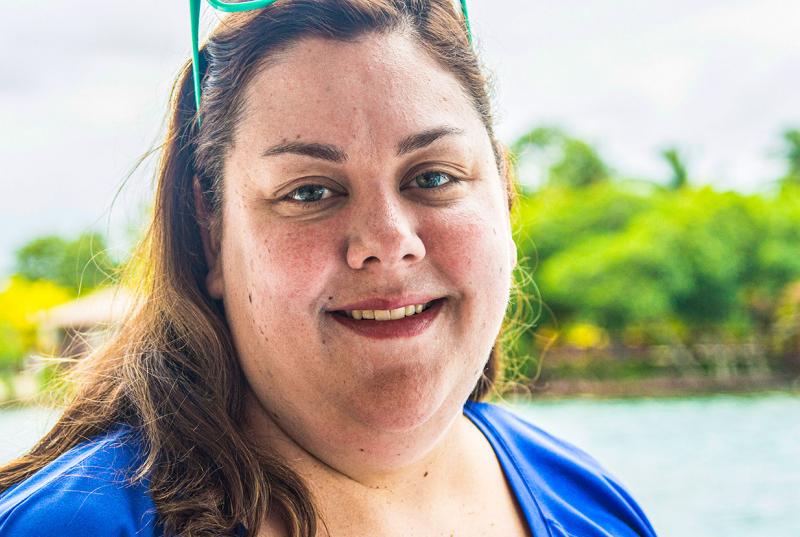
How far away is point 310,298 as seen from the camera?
1067mm

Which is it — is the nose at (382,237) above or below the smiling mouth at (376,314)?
above

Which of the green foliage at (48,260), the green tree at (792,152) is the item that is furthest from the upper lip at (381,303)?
the green foliage at (48,260)

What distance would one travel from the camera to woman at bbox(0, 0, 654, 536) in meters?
1.07

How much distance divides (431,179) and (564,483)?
1.95ft

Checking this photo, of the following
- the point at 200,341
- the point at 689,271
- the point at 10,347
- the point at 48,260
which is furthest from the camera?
the point at 48,260

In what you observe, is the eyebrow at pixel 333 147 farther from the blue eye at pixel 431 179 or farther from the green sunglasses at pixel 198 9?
the green sunglasses at pixel 198 9

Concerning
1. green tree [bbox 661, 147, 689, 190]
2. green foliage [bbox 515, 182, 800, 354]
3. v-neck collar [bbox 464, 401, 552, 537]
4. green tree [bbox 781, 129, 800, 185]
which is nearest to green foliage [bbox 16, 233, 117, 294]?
green foliage [bbox 515, 182, 800, 354]

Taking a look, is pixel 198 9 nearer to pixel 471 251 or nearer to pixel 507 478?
pixel 471 251

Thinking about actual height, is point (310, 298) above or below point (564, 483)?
above

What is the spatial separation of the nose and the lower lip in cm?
7

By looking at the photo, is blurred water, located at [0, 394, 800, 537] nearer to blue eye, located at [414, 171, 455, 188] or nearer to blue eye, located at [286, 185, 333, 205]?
blue eye, located at [286, 185, 333, 205]

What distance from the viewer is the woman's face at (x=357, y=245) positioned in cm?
108

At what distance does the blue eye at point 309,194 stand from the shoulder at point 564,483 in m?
0.56

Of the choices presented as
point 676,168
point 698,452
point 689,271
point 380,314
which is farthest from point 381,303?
point 676,168
